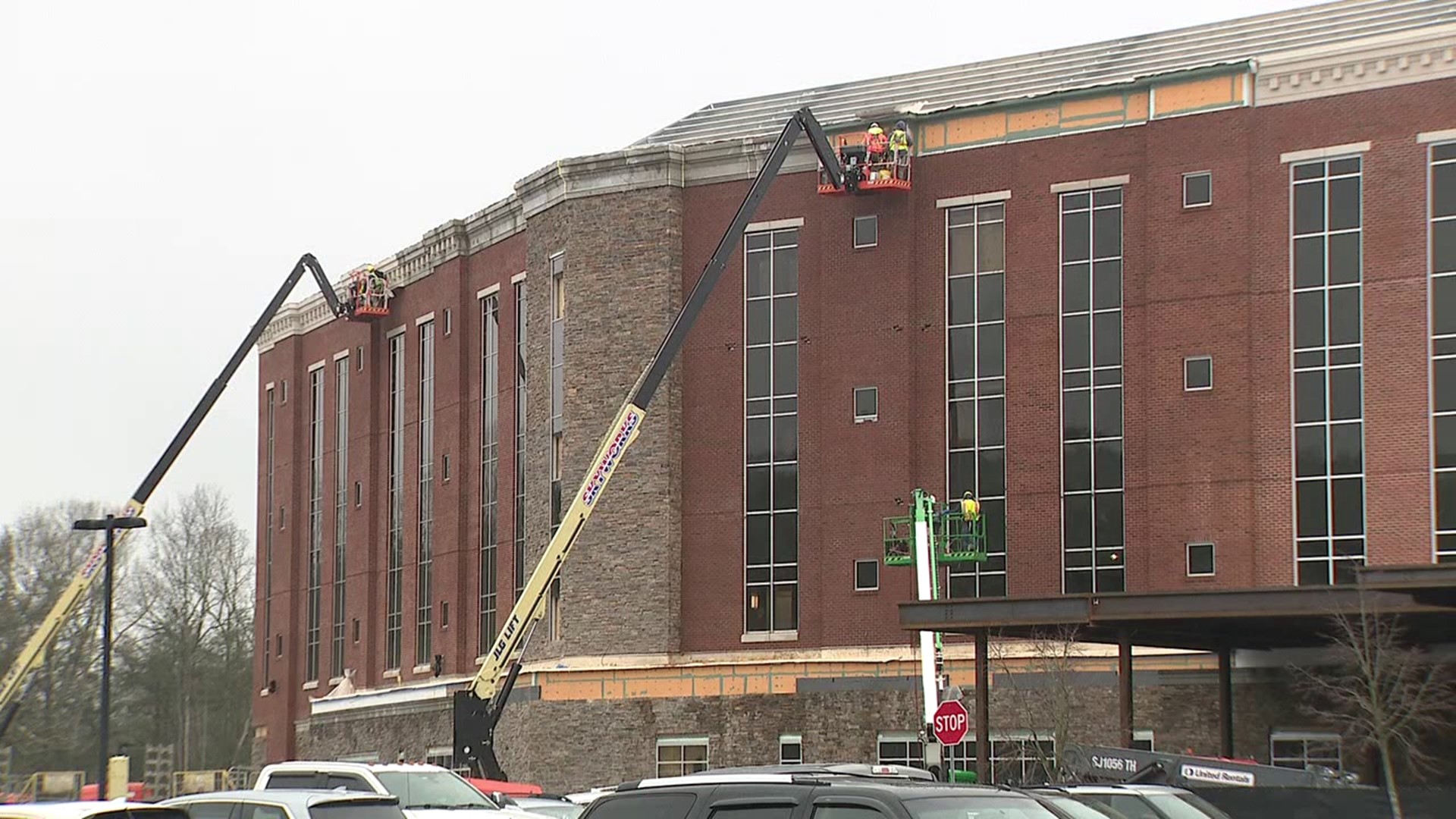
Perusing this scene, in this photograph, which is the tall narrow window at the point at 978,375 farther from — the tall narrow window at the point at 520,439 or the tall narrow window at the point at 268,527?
the tall narrow window at the point at 268,527

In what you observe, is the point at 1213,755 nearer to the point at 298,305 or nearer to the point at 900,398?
Result: the point at 900,398

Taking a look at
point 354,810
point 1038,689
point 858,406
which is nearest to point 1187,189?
point 858,406

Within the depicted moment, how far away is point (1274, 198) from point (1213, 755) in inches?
574

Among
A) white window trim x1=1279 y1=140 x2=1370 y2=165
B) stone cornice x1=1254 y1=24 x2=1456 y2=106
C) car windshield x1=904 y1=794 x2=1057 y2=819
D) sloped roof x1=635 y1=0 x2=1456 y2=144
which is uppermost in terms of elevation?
sloped roof x1=635 y1=0 x2=1456 y2=144

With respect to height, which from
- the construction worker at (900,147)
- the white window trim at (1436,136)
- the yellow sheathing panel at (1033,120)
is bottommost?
the white window trim at (1436,136)

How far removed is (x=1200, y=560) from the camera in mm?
52094

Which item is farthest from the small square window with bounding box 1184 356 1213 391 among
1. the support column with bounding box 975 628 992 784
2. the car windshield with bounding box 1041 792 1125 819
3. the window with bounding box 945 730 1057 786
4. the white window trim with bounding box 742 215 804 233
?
the car windshield with bounding box 1041 792 1125 819

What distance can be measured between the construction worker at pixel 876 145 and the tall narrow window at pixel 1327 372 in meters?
11.3

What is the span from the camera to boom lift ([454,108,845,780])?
52500 mm

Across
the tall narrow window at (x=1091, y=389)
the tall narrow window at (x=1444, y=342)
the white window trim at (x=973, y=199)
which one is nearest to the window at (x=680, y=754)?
the tall narrow window at (x=1091, y=389)

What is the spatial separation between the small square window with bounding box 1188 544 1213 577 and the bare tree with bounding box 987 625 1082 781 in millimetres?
3597

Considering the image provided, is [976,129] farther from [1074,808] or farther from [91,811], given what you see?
[91,811]

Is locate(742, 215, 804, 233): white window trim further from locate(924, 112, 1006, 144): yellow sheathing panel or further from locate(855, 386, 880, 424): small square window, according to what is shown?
locate(855, 386, 880, 424): small square window

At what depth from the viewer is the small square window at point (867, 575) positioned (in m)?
55.9
